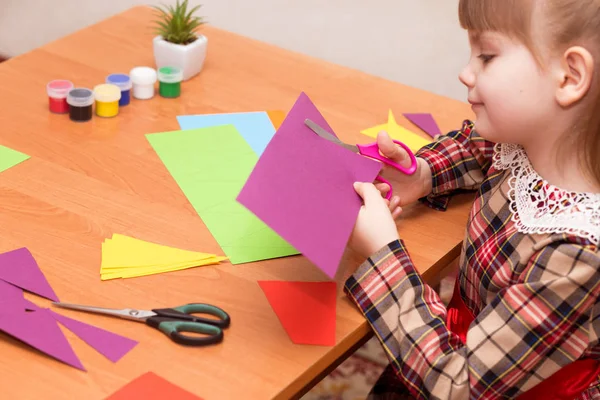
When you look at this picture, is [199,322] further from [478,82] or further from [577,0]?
[577,0]

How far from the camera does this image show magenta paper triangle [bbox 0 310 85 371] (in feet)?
2.69

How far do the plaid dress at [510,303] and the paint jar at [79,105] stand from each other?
55cm

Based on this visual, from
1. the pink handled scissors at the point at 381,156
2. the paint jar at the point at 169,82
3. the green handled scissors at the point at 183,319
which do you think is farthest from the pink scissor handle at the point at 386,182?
the paint jar at the point at 169,82

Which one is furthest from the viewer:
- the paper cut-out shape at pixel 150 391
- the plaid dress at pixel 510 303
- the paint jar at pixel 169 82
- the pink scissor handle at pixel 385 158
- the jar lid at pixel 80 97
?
the paint jar at pixel 169 82

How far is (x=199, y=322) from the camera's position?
878 millimetres

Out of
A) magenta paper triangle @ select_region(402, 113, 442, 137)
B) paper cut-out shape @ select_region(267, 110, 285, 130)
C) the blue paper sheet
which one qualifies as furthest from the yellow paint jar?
magenta paper triangle @ select_region(402, 113, 442, 137)

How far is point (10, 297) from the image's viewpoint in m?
0.89

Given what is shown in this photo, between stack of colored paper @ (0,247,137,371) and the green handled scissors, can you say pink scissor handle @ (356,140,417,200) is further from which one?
stack of colored paper @ (0,247,137,371)

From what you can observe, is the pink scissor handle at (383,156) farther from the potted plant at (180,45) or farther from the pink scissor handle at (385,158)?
the potted plant at (180,45)

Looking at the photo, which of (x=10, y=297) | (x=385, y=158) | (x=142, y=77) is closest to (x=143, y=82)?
(x=142, y=77)

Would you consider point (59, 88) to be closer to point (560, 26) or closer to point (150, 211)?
point (150, 211)

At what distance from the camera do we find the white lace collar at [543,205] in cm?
92

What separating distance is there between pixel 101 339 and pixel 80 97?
0.54 m

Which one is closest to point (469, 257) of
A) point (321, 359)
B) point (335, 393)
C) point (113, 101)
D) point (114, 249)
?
point (321, 359)
